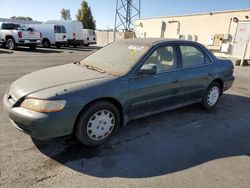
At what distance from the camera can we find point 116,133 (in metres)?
3.80

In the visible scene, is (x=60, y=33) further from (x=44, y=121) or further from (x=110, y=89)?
(x=44, y=121)

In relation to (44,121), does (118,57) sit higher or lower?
higher

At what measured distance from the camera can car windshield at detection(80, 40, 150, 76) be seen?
366 cm

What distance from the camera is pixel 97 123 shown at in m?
3.33

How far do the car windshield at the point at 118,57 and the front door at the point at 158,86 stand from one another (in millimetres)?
200

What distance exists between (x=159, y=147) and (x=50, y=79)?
1.96m

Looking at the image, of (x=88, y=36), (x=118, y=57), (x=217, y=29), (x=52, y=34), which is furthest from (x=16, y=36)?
(x=217, y=29)

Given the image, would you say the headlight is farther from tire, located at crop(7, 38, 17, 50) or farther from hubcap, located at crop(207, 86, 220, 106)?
tire, located at crop(7, 38, 17, 50)

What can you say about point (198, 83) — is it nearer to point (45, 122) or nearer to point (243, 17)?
point (45, 122)

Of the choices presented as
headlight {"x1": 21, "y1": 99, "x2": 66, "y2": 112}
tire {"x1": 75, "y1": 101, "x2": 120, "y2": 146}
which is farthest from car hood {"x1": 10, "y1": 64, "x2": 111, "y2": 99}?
tire {"x1": 75, "y1": 101, "x2": 120, "y2": 146}

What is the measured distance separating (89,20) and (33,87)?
47.6 meters

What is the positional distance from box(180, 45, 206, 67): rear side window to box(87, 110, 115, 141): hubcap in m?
1.87

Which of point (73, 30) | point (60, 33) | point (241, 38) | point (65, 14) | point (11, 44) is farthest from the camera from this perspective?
point (65, 14)

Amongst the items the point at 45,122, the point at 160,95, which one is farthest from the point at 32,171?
the point at 160,95
